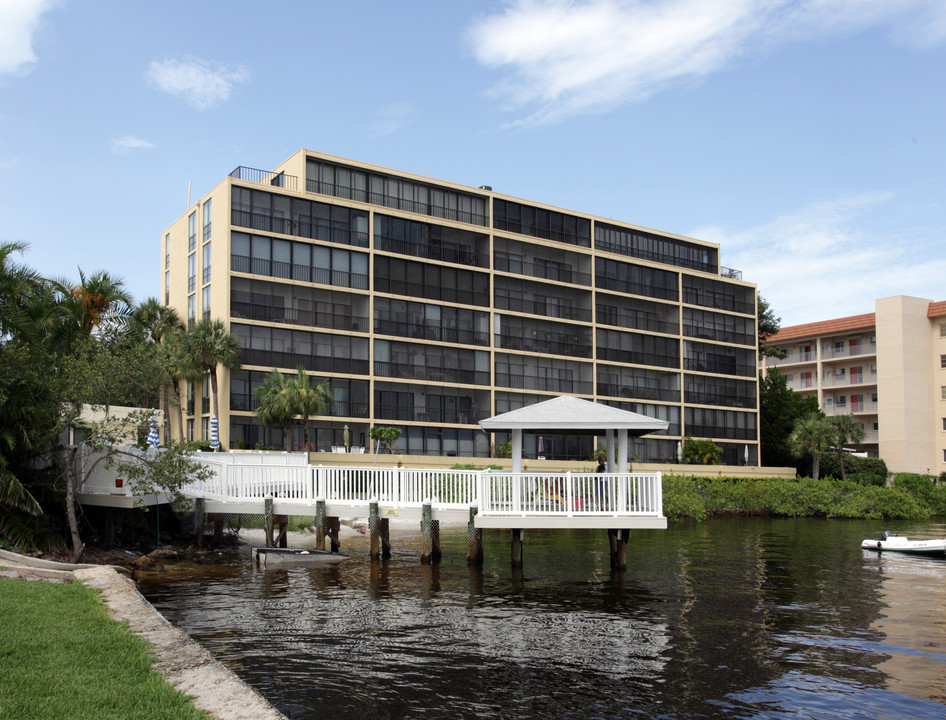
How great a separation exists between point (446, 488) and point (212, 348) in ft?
109

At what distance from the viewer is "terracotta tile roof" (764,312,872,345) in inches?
3684

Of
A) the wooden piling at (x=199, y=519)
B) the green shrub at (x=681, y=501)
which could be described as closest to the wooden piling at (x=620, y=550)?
the wooden piling at (x=199, y=519)

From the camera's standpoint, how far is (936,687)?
47.6ft

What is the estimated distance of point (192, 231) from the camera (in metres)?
66.6

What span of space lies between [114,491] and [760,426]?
75.0 metres

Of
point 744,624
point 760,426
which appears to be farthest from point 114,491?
point 760,426

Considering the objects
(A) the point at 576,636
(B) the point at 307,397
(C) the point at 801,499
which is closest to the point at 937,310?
(C) the point at 801,499

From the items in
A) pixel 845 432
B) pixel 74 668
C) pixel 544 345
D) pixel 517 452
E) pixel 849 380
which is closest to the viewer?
pixel 74 668

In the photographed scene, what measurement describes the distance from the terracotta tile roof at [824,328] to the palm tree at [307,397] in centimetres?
5937

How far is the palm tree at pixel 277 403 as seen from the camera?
55594 mm

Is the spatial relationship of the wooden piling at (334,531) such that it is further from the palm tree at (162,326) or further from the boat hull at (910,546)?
the palm tree at (162,326)

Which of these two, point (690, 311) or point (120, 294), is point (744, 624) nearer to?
point (120, 294)

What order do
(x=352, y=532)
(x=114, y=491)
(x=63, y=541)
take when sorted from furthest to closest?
(x=352, y=532), (x=114, y=491), (x=63, y=541)

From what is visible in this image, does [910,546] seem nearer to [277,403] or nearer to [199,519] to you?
[199,519]
